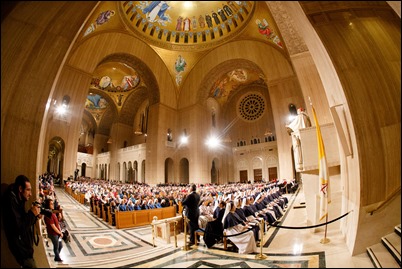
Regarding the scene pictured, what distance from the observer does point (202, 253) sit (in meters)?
4.13

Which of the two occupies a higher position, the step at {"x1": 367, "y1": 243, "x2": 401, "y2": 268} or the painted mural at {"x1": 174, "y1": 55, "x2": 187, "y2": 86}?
the painted mural at {"x1": 174, "y1": 55, "x2": 187, "y2": 86}

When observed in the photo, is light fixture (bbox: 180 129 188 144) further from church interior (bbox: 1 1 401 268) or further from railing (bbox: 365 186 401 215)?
railing (bbox: 365 186 401 215)

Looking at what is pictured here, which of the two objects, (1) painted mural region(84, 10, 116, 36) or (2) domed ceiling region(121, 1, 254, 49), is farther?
(2) domed ceiling region(121, 1, 254, 49)

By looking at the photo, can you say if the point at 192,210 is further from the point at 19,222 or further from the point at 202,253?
the point at 19,222

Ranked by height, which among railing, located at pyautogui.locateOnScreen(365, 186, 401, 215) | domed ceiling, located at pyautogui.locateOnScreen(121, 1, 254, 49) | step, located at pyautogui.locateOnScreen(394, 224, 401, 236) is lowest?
step, located at pyautogui.locateOnScreen(394, 224, 401, 236)

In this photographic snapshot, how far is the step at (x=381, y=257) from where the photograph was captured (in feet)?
8.74

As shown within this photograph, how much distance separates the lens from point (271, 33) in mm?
15297

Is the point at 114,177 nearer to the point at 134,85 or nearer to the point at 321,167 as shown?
the point at 134,85

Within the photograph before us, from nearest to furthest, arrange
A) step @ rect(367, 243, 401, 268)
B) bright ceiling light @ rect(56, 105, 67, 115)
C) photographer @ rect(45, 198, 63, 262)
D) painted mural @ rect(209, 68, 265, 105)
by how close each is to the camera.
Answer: step @ rect(367, 243, 401, 268), photographer @ rect(45, 198, 63, 262), bright ceiling light @ rect(56, 105, 67, 115), painted mural @ rect(209, 68, 265, 105)

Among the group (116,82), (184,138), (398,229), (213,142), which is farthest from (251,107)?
(398,229)

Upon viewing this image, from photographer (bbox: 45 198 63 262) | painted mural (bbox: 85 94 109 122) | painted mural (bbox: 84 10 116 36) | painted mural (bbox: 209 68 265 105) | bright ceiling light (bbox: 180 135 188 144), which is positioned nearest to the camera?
photographer (bbox: 45 198 63 262)

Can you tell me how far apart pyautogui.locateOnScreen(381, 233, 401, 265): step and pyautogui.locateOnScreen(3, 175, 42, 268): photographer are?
469 cm

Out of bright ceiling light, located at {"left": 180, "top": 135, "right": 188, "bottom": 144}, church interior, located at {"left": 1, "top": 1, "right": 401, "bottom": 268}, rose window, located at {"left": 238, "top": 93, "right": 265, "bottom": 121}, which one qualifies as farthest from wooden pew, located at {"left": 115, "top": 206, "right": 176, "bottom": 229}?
rose window, located at {"left": 238, "top": 93, "right": 265, "bottom": 121}

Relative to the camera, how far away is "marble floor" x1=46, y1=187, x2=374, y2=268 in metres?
3.36
